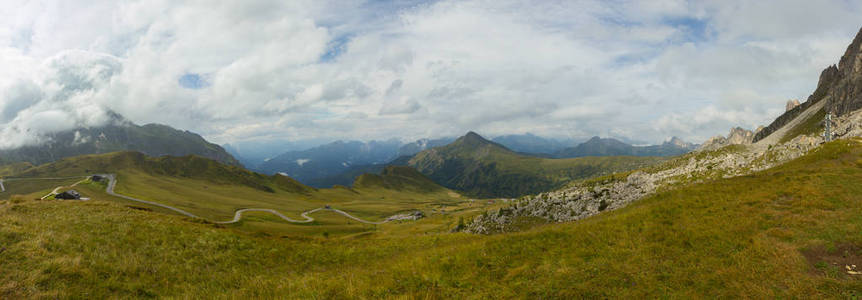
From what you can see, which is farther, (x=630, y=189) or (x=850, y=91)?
(x=850, y=91)

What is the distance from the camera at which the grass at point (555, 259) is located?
12.4 meters

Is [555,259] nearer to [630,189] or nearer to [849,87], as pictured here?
[630,189]

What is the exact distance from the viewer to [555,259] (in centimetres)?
1620

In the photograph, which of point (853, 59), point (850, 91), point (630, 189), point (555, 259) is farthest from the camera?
point (853, 59)

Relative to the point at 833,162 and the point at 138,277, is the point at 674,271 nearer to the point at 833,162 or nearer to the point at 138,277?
the point at 138,277

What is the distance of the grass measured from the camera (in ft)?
40.8

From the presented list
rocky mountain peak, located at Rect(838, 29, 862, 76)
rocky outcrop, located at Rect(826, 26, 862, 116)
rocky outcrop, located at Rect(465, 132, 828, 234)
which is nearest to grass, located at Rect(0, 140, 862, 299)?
rocky outcrop, located at Rect(465, 132, 828, 234)

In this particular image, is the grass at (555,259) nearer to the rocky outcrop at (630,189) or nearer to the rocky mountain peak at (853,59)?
the rocky outcrop at (630,189)

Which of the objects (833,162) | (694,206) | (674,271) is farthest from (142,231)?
(833,162)

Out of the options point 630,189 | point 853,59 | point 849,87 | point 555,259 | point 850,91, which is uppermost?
point 853,59

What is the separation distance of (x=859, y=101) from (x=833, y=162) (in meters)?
178

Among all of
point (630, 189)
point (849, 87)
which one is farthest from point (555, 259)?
point (849, 87)

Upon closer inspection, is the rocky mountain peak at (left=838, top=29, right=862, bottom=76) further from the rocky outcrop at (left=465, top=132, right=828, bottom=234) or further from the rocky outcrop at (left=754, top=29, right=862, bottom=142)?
the rocky outcrop at (left=465, top=132, right=828, bottom=234)

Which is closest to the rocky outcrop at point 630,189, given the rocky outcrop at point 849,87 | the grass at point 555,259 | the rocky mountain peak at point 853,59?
the grass at point 555,259
